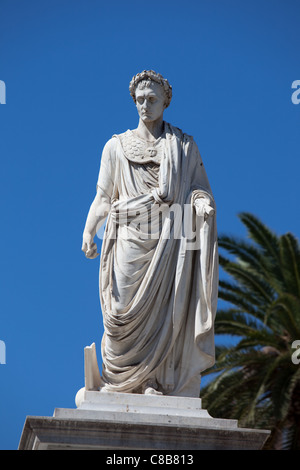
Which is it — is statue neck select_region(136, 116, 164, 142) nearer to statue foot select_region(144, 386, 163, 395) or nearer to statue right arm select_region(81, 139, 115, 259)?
statue right arm select_region(81, 139, 115, 259)

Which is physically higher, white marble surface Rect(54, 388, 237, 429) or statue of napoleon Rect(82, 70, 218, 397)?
statue of napoleon Rect(82, 70, 218, 397)

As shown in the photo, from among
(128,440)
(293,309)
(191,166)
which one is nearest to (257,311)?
(293,309)

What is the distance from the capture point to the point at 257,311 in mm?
22594

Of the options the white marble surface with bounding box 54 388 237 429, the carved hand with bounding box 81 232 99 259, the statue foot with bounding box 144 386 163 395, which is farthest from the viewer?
the carved hand with bounding box 81 232 99 259

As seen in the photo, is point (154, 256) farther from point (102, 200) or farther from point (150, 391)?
point (150, 391)

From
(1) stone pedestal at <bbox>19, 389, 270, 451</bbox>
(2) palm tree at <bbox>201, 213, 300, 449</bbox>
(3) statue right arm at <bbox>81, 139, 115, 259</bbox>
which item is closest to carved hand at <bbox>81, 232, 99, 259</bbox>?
(3) statue right arm at <bbox>81, 139, 115, 259</bbox>

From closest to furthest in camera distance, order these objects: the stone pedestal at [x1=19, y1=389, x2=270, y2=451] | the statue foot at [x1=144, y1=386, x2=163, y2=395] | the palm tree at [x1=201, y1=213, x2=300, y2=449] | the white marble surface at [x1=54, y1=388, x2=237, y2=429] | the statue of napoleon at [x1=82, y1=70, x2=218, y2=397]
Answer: the stone pedestal at [x1=19, y1=389, x2=270, y2=451] → the white marble surface at [x1=54, y1=388, x2=237, y2=429] → the statue foot at [x1=144, y1=386, x2=163, y2=395] → the statue of napoleon at [x1=82, y1=70, x2=218, y2=397] → the palm tree at [x1=201, y1=213, x2=300, y2=449]

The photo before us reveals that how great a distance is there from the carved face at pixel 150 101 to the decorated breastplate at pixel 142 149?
0.25 meters

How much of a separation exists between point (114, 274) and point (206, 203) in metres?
1.20

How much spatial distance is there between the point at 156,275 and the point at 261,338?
455 inches

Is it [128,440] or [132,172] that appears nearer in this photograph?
[128,440]

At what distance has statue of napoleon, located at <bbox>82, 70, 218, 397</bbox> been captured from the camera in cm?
1019

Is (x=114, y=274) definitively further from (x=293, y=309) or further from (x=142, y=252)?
(x=293, y=309)

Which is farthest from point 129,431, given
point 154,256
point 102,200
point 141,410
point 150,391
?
point 102,200
